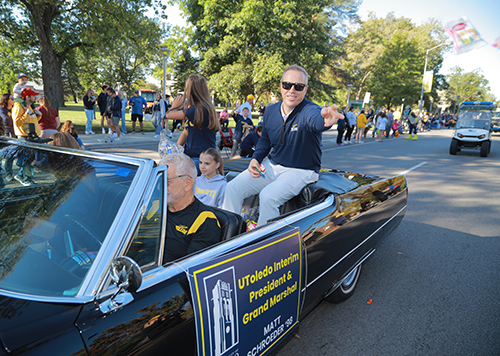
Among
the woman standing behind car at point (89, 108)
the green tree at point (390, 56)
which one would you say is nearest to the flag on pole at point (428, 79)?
the green tree at point (390, 56)

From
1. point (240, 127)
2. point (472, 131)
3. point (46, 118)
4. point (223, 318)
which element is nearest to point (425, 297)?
point (223, 318)

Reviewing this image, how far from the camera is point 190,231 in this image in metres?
1.94

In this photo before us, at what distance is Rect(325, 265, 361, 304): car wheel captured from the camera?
2.88 meters

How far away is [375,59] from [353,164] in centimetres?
4142

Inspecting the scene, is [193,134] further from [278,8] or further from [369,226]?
[278,8]

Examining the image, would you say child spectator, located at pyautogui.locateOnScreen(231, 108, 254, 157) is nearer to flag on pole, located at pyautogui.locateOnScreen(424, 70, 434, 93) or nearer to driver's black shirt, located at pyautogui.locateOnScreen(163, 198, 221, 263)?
driver's black shirt, located at pyautogui.locateOnScreen(163, 198, 221, 263)

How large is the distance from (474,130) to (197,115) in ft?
47.4

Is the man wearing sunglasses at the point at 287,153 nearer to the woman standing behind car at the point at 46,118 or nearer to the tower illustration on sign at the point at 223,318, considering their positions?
the tower illustration on sign at the point at 223,318

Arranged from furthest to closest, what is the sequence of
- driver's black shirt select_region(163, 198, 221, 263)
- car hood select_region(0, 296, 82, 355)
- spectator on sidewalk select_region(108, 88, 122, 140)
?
spectator on sidewalk select_region(108, 88, 122, 140), driver's black shirt select_region(163, 198, 221, 263), car hood select_region(0, 296, 82, 355)

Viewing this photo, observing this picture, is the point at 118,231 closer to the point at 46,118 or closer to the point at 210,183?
the point at 210,183

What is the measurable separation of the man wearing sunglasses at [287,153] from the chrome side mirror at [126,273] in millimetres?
1642

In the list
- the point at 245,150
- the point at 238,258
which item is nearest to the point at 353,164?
the point at 245,150

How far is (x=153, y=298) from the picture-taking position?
1.34 m

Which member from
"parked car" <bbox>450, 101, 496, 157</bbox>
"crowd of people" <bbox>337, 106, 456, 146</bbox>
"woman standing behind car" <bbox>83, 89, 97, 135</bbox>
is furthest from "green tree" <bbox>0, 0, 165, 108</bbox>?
"parked car" <bbox>450, 101, 496, 157</bbox>
